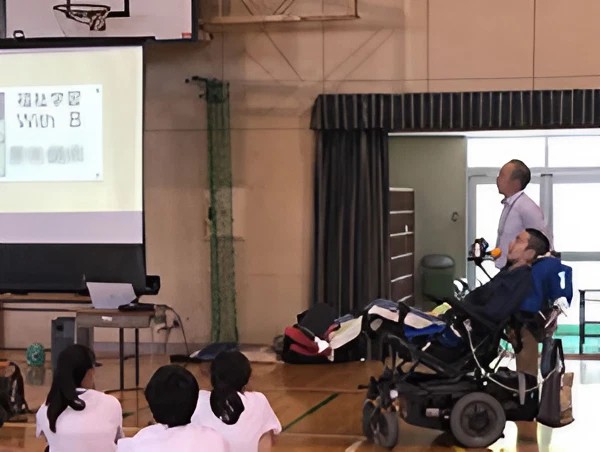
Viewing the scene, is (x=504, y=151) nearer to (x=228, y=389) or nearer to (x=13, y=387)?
(x=13, y=387)

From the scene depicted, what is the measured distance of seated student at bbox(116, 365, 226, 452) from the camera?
2.51 metres

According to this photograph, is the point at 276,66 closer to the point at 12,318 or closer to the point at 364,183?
the point at 364,183

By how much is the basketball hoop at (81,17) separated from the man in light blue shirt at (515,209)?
11.3ft

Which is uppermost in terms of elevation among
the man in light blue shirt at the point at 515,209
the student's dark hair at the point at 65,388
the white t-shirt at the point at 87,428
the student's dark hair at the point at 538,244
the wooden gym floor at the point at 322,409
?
the man in light blue shirt at the point at 515,209

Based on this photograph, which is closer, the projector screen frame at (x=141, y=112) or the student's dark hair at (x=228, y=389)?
the student's dark hair at (x=228, y=389)

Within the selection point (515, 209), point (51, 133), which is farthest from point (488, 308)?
point (51, 133)

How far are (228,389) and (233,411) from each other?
7 centimetres

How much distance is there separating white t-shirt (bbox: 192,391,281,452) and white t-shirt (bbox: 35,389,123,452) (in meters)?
0.32

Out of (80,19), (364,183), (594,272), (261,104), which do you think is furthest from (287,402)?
(594,272)

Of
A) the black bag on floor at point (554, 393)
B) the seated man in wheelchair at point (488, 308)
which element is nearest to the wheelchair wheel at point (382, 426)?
the seated man in wheelchair at point (488, 308)

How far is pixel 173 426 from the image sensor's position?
8.42 ft

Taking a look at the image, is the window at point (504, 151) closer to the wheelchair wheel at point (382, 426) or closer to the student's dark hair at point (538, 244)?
the student's dark hair at point (538, 244)

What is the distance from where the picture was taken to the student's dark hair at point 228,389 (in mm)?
3156

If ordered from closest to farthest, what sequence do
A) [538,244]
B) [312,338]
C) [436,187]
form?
[538,244] < [312,338] < [436,187]
